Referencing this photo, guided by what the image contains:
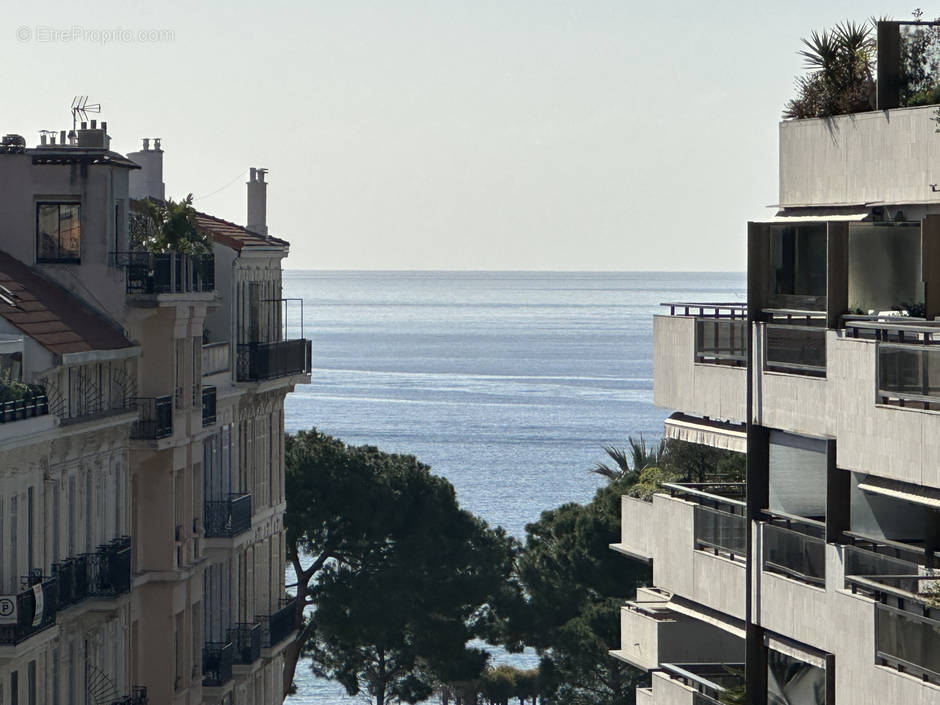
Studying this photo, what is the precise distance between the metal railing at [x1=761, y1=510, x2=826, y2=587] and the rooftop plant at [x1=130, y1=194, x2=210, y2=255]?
19526 millimetres

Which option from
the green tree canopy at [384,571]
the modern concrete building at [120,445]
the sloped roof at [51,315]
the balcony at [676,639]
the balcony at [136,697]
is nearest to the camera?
the balcony at [676,639]

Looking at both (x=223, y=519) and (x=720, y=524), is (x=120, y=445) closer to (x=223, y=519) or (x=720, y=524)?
(x=223, y=519)

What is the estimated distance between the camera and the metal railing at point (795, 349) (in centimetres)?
2377

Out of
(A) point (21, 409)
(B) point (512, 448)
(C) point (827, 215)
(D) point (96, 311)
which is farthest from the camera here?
(B) point (512, 448)

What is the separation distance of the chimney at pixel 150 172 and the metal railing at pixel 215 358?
4.47 metres

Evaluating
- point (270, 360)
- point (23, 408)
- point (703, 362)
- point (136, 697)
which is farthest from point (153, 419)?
point (703, 362)

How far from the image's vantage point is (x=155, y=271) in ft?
131

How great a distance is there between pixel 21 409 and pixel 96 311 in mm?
7447

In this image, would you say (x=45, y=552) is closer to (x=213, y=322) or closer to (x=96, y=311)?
(x=96, y=311)

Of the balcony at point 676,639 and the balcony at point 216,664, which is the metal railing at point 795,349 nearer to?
the balcony at point 676,639

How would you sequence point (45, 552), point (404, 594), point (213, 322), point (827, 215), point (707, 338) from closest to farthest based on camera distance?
point (827, 215) → point (707, 338) → point (45, 552) → point (213, 322) → point (404, 594)

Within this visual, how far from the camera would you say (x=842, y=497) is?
2344 cm

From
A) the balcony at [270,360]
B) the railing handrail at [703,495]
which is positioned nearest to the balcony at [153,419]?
the balcony at [270,360]

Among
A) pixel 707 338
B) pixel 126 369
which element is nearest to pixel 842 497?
pixel 707 338
